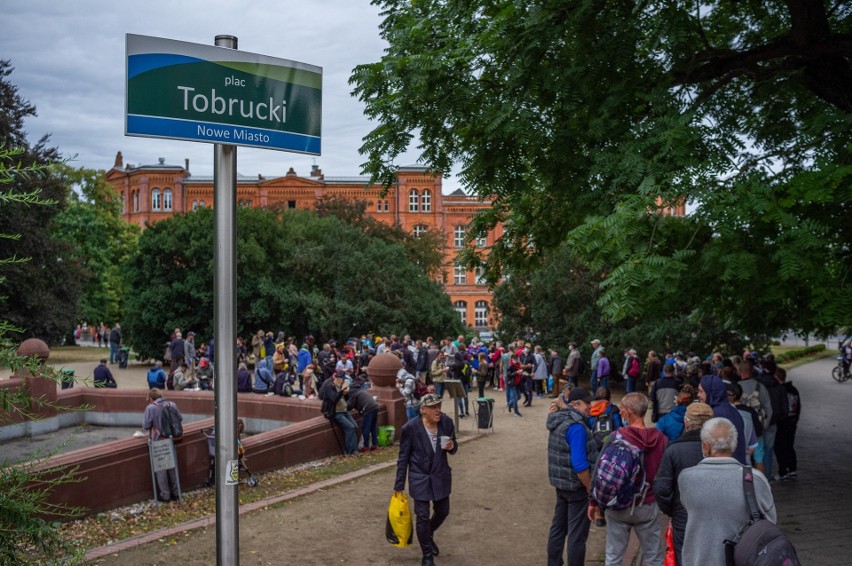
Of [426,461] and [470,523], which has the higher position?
[426,461]

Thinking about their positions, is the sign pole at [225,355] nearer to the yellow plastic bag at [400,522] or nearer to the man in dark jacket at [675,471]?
the man in dark jacket at [675,471]

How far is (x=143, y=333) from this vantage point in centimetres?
3938

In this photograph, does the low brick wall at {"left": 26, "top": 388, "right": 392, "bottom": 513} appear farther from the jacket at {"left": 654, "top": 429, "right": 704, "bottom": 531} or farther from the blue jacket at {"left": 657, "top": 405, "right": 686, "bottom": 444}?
the blue jacket at {"left": 657, "top": 405, "right": 686, "bottom": 444}

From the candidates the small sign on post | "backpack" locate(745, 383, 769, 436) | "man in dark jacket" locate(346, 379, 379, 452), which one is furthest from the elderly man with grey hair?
"man in dark jacket" locate(346, 379, 379, 452)

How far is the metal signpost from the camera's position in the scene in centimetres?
393

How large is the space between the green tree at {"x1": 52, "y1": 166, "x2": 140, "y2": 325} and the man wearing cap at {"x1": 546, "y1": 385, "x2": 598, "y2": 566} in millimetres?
55185

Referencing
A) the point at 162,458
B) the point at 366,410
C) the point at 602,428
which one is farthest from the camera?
the point at 366,410

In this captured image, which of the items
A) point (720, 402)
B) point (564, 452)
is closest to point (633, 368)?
point (720, 402)

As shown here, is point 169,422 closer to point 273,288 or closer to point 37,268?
point 273,288

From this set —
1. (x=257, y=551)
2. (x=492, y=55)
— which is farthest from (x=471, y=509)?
(x=492, y=55)

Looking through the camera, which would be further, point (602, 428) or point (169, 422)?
point (169, 422)

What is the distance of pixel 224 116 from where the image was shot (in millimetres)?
4148

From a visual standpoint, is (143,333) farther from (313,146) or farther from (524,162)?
(313,146)

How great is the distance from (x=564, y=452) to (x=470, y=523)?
135 inches
